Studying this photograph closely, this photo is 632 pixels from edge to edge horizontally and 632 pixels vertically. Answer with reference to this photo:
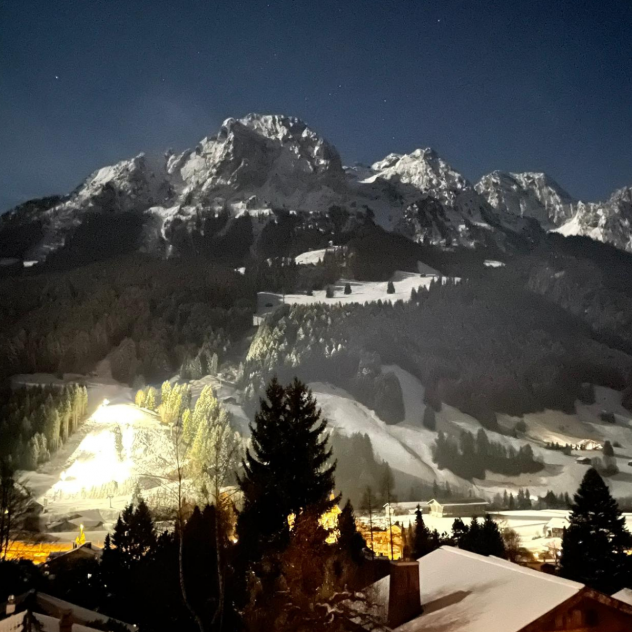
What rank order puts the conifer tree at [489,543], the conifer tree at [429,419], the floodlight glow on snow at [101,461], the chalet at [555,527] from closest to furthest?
the conifer tree at [489,543] → the chalet at [555,527] → the floodlight glow on snow at [101,461] → the conifer tree at [429,419]

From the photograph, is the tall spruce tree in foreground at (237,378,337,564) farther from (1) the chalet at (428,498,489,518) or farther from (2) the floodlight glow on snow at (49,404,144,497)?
(1) the chalet at (428,498,489,518)

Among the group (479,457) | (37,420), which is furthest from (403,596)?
(479,457)

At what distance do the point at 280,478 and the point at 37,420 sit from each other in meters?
62.1

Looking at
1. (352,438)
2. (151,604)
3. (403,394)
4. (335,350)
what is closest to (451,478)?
(352,438)

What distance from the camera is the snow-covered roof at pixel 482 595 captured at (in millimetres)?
11211

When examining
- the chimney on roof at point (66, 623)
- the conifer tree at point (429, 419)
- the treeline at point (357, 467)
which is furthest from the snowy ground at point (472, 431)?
the chimney on roof at point (66, 623)

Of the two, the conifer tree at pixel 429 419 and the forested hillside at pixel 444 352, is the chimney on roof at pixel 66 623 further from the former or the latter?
the conifer tree at pixel 429 419

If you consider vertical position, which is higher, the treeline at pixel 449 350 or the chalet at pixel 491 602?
the treeline at pixel 449 350

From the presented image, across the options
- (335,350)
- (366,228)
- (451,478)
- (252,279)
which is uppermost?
(366,228)

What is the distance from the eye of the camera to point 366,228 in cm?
19262

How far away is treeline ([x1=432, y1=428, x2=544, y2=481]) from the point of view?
84375mm

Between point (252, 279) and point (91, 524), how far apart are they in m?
95.4

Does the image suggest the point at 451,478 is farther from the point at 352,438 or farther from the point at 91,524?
the point at 91,524

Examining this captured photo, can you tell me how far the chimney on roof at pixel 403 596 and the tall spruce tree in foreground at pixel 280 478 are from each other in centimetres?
651
